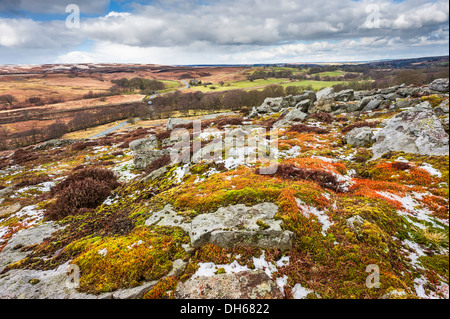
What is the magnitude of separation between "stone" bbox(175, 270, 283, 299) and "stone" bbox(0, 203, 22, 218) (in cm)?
1360

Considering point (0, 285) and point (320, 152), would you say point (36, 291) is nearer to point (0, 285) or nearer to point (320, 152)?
point (0, 285)

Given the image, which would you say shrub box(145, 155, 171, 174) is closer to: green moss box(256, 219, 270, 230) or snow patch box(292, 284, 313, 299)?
green moss box(256, 219, 270, 230)

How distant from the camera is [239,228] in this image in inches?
→ 225

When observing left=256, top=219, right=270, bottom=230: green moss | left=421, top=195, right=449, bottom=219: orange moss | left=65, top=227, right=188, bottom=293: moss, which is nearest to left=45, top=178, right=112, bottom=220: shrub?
left=65, top=227, right=188, bottom=293: moss

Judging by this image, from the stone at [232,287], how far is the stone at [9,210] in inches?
535

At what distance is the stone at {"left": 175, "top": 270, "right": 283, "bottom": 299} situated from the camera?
4.00m

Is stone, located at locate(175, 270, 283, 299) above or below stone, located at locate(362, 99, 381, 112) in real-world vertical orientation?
below

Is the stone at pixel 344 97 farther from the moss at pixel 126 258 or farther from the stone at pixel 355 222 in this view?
the moss at pixel 126 258

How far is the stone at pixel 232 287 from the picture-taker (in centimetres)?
400

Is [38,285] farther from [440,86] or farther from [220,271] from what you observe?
[440,86]

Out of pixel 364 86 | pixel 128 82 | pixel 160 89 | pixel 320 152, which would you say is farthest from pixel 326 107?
pixel 128 82

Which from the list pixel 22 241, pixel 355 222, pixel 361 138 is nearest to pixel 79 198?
pixel 22 241

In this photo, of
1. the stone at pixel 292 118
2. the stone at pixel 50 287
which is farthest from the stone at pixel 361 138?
the stone at pixel 50 287
